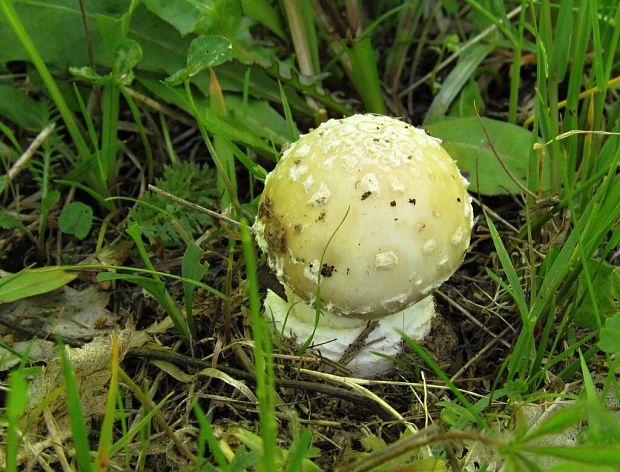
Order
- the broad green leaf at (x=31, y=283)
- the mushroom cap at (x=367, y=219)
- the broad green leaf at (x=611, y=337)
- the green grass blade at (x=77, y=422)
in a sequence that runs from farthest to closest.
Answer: the broad green leaf at (x=31, y=283), the mushroom cap at (x=367, y=219), the broad green leaf at (x=611, y=337), the green grass blade at (x=77, y=422)

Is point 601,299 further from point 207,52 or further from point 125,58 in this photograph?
point 125,58

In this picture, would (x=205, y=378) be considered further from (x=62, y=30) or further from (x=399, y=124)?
(x=62, y=30)

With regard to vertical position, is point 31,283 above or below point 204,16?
below

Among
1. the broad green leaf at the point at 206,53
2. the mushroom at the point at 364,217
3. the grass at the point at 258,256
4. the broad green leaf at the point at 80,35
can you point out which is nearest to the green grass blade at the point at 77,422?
the grass at the point at 258,256

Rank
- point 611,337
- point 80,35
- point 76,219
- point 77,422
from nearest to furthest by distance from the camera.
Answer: point 77,422, point 611,337, point 76,219, point 80,35

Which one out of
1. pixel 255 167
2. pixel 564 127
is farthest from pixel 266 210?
pixel 564 127

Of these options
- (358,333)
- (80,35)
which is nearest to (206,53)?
(80,35)

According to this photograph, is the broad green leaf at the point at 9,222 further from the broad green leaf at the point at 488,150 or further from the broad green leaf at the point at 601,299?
the broad green leaf at the point at 601,299
